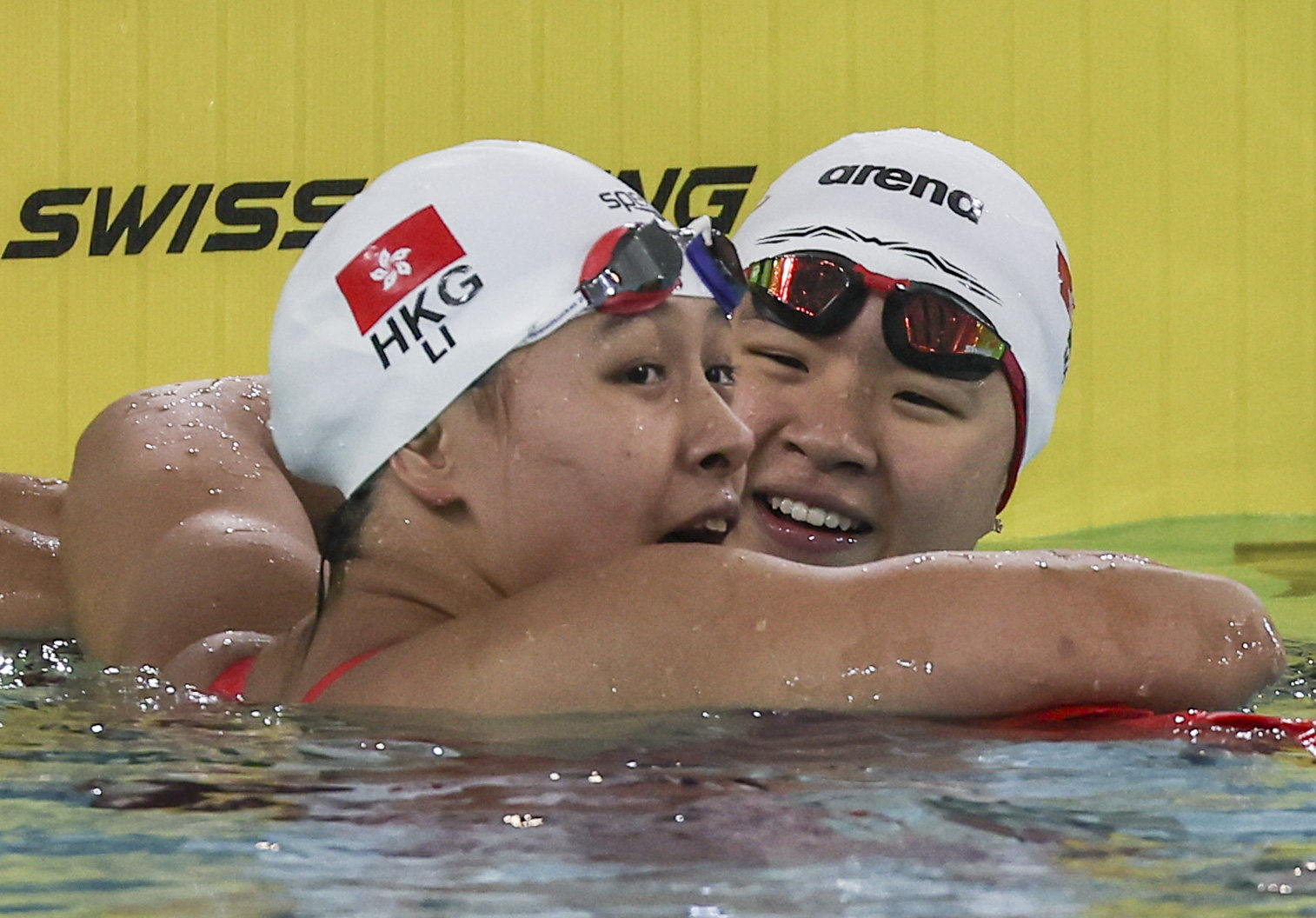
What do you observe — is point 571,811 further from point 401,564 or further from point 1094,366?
point 1094,366

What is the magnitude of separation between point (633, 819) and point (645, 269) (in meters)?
0.93

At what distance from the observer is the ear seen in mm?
2471

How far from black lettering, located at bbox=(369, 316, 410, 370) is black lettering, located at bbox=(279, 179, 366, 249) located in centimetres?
379

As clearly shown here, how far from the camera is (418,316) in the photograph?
2510mm

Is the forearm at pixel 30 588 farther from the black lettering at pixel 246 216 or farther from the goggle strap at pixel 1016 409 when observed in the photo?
the black lettering at pixel 246 216

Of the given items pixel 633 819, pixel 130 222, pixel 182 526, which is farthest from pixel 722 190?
pixel 633 819

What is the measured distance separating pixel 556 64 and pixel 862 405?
347cm

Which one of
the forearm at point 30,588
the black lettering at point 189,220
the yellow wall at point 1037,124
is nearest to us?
the forearm at point 30,588

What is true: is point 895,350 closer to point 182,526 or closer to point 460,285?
point 460,285

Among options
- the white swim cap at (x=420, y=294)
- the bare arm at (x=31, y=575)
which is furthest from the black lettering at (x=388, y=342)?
the bare arm at (x=31, y=575)

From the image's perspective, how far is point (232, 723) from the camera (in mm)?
2420

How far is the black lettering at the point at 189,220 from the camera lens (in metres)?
6.39

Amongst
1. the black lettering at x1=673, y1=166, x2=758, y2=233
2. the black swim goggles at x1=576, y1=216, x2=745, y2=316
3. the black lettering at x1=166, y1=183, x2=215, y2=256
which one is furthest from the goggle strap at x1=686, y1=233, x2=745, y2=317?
the black lettering at x1=166, y1=183, x2=215, y2=256

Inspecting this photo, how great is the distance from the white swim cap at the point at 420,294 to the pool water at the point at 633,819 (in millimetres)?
415
